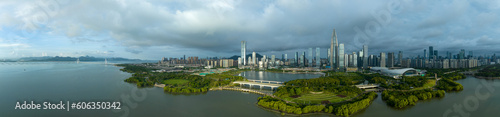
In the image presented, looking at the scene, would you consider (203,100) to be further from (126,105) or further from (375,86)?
(375,86)

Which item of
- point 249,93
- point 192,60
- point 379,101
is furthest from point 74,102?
point 192,60

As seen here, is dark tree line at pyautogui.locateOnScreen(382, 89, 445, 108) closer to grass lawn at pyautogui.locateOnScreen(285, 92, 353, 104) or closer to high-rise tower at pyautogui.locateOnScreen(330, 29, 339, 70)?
grass lawn at pyautogui.locateOnScreen(285, 92, 353, 104)

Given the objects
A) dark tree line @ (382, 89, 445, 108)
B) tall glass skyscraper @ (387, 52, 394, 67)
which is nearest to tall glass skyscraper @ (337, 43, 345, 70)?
tall glass skyscraper @ (387, 52, 394, 67)

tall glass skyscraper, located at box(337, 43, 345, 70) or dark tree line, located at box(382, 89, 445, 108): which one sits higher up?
tall glass skyscraper, located at box(337, 43, 345, 70)

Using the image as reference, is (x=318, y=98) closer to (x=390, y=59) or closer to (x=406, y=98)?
(x=406, y=98)

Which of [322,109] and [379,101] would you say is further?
[379,101]

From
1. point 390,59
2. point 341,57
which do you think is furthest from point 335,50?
point 390,59

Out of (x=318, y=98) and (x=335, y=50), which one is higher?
(x=335, y=50)

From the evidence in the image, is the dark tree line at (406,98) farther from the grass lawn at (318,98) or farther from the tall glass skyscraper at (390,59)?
the tall glass skyscraper at (390,59)

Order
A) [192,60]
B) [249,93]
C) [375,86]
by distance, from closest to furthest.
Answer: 1. [249,93]
2. [375,86]
3. [192,60]

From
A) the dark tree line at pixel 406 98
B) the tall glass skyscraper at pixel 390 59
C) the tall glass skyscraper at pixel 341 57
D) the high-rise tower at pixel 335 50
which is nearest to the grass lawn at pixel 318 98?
the dark tree line at pixel 406 98

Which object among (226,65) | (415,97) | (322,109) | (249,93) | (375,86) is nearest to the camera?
(322,109)
